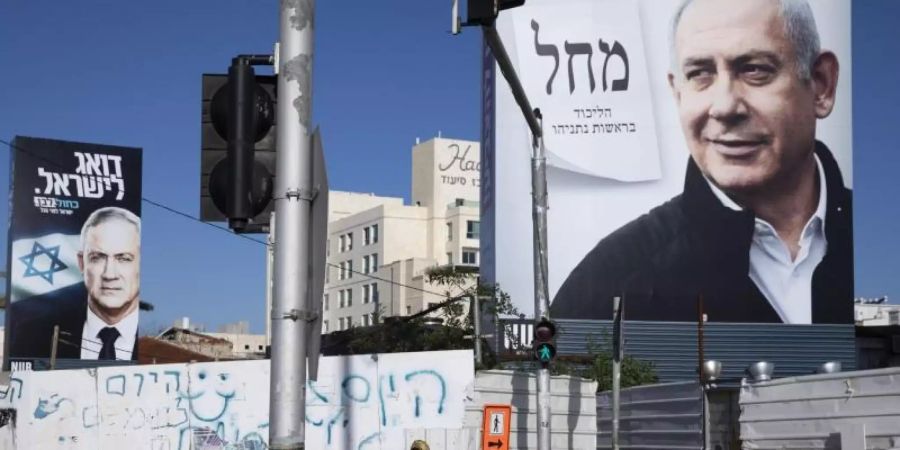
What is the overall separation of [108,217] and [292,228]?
4495cm

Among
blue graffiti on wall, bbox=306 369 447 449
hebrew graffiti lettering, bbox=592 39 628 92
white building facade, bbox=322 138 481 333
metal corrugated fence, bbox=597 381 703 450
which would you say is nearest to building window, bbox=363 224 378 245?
A: white building facade, bbox=322 138 481 333

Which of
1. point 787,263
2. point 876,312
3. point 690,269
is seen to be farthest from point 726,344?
point 876,312

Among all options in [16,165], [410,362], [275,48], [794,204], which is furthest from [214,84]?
[794,204]

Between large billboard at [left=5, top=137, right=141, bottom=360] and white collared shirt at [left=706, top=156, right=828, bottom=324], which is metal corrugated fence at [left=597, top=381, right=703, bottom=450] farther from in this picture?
white collared shirt at [left=706, top=156, right=828, bottom=324]

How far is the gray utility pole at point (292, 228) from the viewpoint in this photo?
6277 mm

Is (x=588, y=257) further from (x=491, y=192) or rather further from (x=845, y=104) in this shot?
(x=845, y=104)

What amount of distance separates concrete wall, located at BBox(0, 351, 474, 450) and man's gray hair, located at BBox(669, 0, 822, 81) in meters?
42.3

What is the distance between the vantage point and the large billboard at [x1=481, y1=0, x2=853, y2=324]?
5622 cm

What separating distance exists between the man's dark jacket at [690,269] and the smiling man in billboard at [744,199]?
5 centimetres

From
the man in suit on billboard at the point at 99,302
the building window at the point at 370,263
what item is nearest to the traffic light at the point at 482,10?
the man in suit on billboard at the point at 99,302

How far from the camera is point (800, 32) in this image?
58.1 meters

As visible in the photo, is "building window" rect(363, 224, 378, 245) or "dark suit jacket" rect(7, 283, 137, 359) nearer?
"dark suit jacket" rect(7, 283, 137, 359)

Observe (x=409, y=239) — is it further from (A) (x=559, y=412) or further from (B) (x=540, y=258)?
(A) (x=559, y=412)

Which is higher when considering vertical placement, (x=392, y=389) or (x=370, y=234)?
(x=370, y=234)
